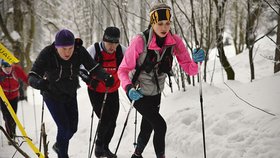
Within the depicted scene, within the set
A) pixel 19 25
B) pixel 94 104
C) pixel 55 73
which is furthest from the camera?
pixel 19 25

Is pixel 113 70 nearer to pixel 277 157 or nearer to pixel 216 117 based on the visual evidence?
pixel 216 117

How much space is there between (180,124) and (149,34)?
2.30 metres

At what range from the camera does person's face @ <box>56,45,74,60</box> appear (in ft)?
11.9

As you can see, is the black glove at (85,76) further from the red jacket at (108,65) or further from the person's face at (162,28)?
the person's face at (162,28)

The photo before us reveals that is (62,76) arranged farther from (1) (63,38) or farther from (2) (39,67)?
(1) (63,38)

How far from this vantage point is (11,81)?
6.85 metres

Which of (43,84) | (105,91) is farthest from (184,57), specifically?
(43,84)

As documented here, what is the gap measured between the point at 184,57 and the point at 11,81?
527 centimetres

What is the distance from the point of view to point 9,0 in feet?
49.1

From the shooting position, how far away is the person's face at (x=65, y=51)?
3615mm

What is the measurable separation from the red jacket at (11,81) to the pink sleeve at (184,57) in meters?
4.91

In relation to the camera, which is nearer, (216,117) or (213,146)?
(213,146)

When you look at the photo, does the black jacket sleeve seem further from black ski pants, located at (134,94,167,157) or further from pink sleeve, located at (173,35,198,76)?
pink sleeve, located at (173,35,198,76)

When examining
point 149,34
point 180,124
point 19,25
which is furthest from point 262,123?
point 19,25
